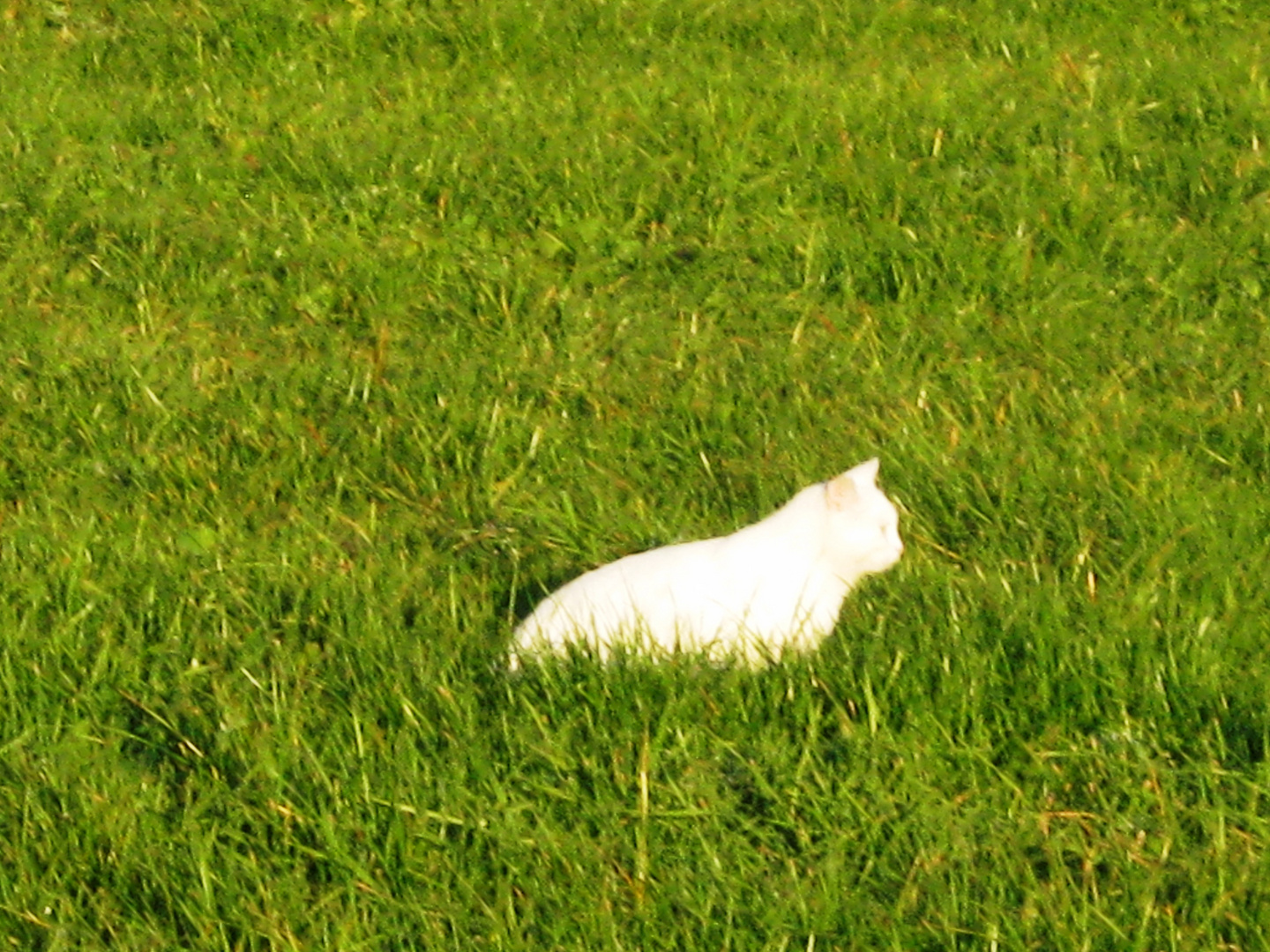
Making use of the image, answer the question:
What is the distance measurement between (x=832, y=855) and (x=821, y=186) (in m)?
3.50

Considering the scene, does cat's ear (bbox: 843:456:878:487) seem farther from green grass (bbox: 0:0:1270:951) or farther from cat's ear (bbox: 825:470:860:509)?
green grass (bbox: 0:0:1270:951)

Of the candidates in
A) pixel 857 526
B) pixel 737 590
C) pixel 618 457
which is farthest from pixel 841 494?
pixel 618 457

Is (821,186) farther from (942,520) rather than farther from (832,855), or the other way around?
(832,855)

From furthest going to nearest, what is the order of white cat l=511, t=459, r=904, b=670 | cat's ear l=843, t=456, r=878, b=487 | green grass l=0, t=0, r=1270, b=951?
cat's ear l=843, t=456, r=878, b=487 → white cat l=511, t=459, r=904, b=670 → green grass l=0, t=0, r=1270, b=951

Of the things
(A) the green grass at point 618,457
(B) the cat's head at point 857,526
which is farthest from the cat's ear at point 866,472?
(A) the green grass at point 618,457

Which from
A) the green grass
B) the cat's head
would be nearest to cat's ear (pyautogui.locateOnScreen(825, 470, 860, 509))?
the cat's head

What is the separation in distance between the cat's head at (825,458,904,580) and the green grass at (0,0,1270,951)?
88 millimetres

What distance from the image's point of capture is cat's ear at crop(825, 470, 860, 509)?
3.75 meters

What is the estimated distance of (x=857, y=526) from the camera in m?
3.75

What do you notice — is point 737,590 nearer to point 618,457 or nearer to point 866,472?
point 866,472

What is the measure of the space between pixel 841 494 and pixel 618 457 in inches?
38.9

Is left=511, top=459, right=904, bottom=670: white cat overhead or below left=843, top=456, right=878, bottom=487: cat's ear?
below

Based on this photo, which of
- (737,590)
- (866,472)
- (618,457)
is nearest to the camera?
(737,590)

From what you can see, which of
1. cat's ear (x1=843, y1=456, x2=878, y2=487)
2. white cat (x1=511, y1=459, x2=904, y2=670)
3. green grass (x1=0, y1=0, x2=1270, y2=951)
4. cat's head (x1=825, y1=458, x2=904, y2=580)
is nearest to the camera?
green grass (x1=0, y1=0, x2=1270, y2=951)
